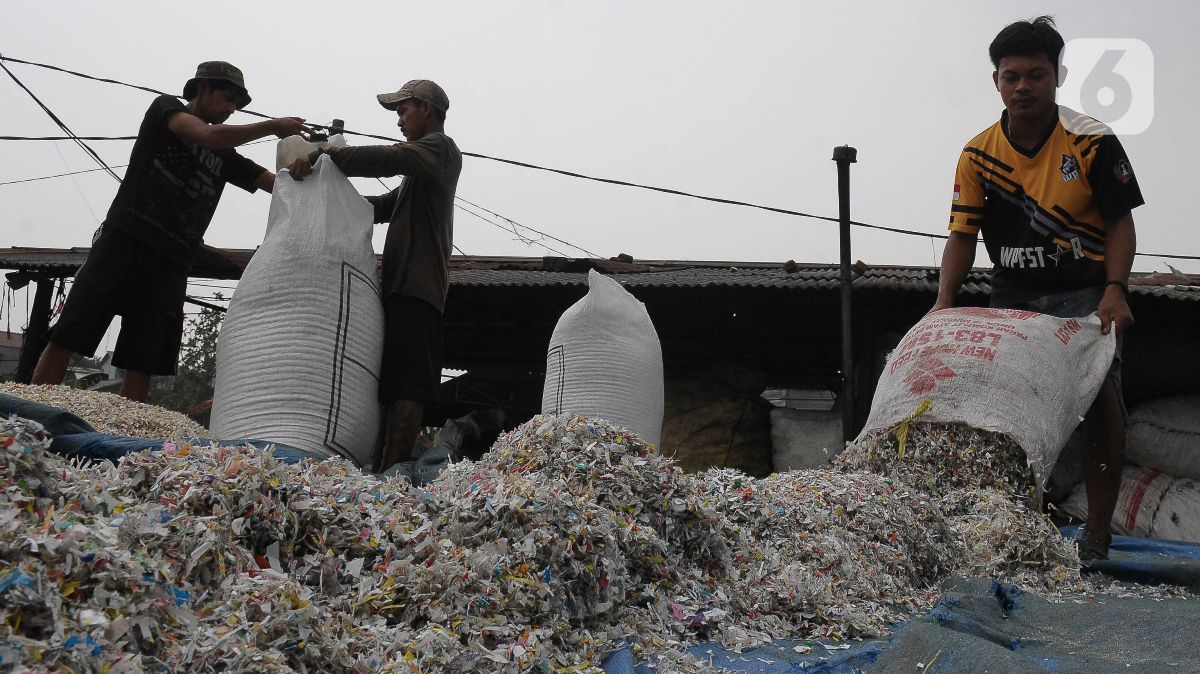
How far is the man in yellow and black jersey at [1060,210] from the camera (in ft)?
8.96

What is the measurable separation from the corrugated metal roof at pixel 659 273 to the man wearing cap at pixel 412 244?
2110 mm

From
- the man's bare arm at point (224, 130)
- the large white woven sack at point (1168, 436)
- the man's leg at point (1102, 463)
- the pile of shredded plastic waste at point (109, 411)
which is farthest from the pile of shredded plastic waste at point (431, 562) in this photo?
the large white woven sack at point (1168, 436)

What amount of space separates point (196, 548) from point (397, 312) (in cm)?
192

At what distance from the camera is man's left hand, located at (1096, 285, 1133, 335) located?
272cm

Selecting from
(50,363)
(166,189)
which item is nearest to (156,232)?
(166,189)

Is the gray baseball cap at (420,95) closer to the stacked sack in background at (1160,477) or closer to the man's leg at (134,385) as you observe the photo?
the man's leg at (134,385)

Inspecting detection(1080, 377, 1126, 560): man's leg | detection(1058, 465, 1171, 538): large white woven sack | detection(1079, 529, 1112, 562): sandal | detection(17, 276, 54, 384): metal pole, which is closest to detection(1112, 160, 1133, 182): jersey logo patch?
detection(1080, 377, 1126, 560): man's leg

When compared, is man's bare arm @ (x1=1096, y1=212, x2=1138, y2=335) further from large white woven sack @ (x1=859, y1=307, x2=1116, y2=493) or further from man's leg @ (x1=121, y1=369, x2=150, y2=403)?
man's leg @ (x1=121, y1=369, x2=150, y2=403)

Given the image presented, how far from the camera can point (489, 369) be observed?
6.62 m

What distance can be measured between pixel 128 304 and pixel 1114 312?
3365mm

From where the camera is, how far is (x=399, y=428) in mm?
3008

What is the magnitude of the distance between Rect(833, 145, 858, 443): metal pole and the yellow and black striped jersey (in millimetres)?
1445

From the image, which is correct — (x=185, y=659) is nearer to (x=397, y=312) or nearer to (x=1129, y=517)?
(x=397, y=312)

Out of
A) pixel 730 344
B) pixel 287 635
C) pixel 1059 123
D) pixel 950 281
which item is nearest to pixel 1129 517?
pixel 950 281
